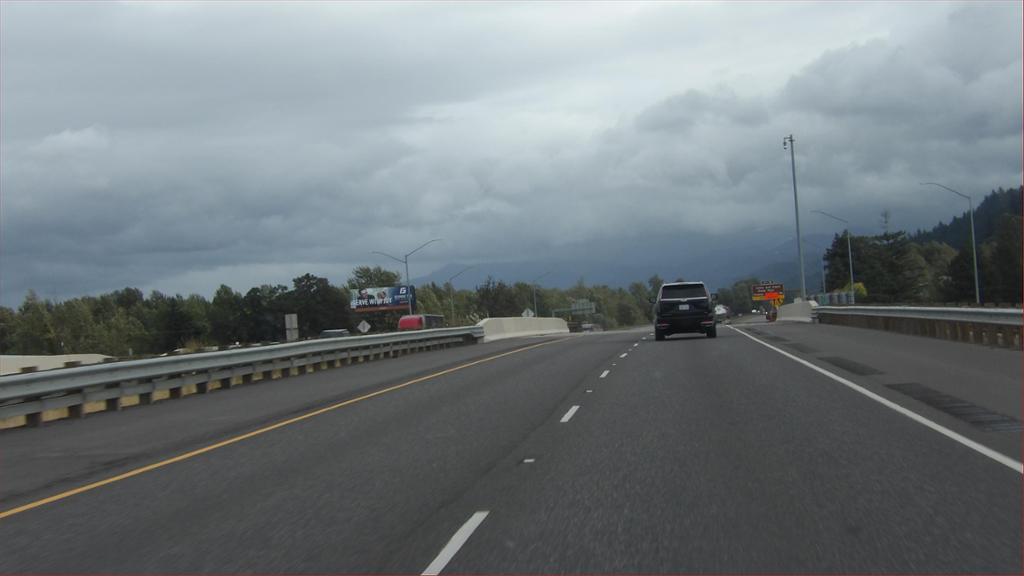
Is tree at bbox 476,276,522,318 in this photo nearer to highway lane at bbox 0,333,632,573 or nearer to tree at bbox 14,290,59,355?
tree at bbox 14,290,59,355

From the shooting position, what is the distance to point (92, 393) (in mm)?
18719

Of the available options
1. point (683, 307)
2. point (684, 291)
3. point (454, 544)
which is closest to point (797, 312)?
point (684, 291)

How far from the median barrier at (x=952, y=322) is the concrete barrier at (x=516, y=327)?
18.4 meters

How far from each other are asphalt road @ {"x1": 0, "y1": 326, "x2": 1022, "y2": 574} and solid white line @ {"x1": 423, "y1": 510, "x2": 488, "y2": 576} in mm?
33

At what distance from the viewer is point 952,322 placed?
2891cm

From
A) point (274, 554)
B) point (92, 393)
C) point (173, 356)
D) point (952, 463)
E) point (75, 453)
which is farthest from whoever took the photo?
point (173, 356)

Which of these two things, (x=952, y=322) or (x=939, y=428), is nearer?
(x=939, y=428)

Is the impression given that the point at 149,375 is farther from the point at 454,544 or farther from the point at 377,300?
the point at 377,300

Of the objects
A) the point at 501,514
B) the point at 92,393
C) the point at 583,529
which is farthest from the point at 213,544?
the point at 92,393

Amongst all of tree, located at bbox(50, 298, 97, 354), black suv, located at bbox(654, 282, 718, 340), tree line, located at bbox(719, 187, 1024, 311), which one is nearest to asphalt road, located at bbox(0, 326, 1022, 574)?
black suv, located at bbox(654, 282, 718, 340)

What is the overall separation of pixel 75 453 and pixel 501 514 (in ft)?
24.7

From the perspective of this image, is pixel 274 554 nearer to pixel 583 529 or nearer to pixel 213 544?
pixel 213 544

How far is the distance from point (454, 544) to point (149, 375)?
48.9 ft

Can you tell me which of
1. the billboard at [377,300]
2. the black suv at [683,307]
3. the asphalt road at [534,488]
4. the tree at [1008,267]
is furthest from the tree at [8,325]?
the tree at [1008,267]
